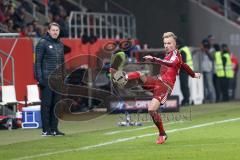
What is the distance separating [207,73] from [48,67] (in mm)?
15018

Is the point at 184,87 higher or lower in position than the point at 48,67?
lower

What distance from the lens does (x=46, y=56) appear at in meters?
19.4

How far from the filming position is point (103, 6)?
3672 cm

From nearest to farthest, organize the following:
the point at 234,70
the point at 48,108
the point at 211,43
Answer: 1. the point at 48,108
2. the point at 211,43
3. the point at 234,70

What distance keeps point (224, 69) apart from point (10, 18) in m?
A: 9.16

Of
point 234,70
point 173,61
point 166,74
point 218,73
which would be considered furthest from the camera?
point 234,70

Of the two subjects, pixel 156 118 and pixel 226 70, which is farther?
pixel 226 70

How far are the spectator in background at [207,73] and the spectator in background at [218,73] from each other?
0.36m

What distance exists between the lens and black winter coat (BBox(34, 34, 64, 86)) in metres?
19.2

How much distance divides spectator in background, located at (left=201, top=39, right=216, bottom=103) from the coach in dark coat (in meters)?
14.6

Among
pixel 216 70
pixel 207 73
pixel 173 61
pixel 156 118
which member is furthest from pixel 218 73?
pixel 156 118

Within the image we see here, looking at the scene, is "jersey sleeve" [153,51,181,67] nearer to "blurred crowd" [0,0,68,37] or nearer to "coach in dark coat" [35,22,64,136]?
"coach in dark coat" [35,22,64,136]

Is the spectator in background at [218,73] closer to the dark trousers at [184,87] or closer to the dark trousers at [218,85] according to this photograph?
the dark trousers at [218,85]

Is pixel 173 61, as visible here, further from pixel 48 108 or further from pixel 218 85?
pixel 218 85
